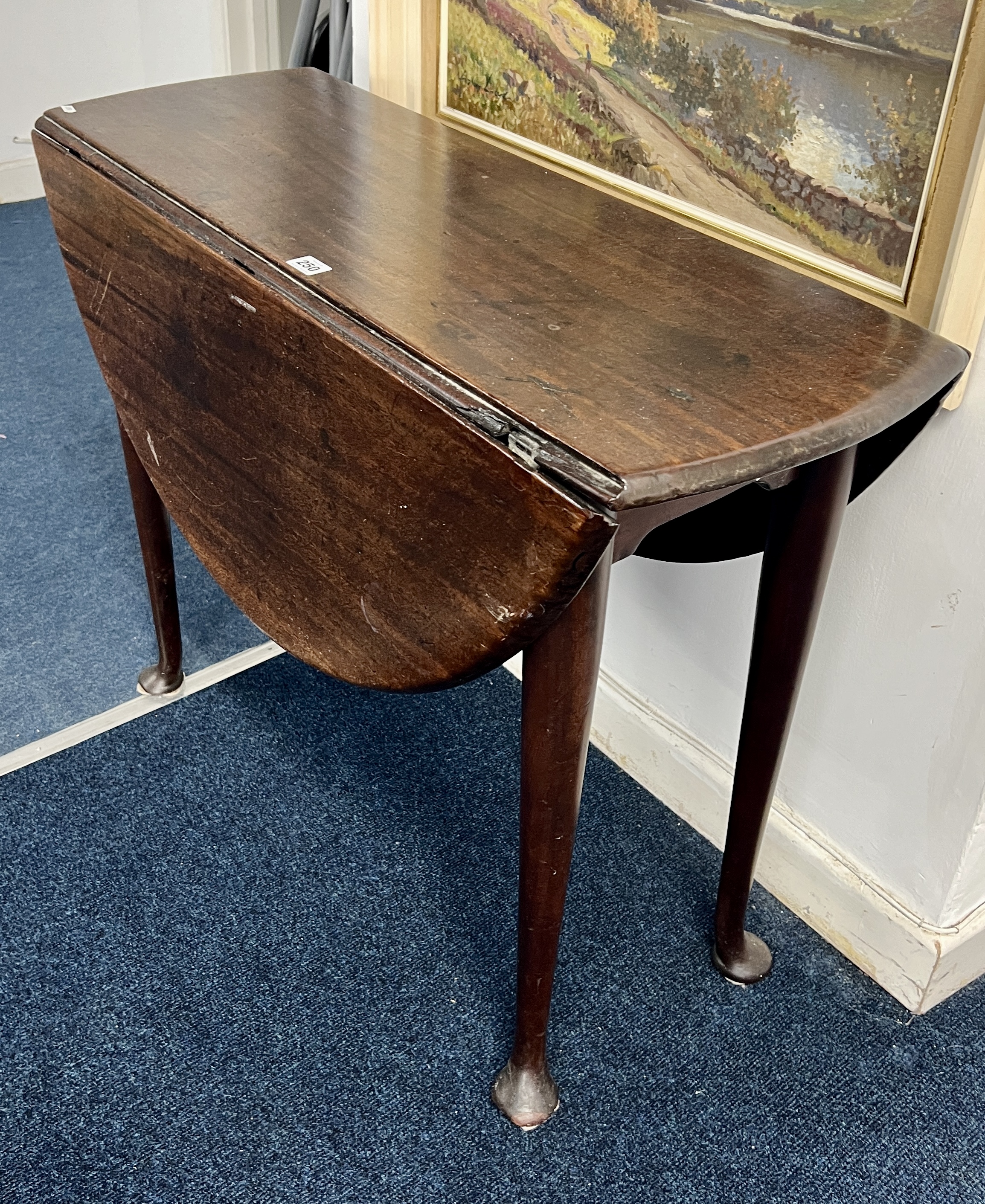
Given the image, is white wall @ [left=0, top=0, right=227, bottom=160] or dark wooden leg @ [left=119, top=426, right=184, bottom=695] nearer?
dark wooden leg @ [left=119, top=426, right=184, bottom=695]

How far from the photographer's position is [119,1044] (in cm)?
124

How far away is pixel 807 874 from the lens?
1410 millimetres

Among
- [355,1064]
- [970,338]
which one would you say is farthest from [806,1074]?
[970,338]

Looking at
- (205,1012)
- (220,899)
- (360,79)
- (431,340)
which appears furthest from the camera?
(360,79)

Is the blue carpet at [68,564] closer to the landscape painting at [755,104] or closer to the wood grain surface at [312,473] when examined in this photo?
the wood grain surface at [312,473]

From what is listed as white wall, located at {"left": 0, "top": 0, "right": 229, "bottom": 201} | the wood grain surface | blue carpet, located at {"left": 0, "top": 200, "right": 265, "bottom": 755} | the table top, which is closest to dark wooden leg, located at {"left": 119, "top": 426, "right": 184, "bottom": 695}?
blue carpet, located at {"left": 0, "top": 200, "right": 265, "bottom": 755}

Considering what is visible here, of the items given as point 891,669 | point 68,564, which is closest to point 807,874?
point 891,669

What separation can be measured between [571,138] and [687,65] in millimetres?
211

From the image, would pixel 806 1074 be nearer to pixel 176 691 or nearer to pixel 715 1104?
pixel 715 1104

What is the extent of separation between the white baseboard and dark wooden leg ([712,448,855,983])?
313 centimetres

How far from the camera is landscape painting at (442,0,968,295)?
980 millimetres

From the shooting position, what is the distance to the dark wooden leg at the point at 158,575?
4.95ft

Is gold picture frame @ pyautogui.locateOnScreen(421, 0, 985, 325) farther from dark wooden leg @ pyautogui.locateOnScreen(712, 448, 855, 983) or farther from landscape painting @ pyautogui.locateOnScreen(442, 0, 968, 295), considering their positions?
dark wooden leg @ pyautogui.locateOnScreen(712, 448, 855, 983)

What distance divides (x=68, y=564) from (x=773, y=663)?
1355 millimetres
